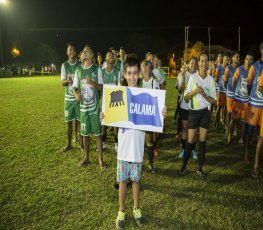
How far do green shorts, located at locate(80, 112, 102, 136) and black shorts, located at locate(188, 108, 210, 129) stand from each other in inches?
77.3

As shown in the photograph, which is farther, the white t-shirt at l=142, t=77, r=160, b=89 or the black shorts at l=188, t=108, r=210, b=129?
the white t-shirt at l=142, t=77, r=160, b=89

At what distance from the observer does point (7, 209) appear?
443 cm

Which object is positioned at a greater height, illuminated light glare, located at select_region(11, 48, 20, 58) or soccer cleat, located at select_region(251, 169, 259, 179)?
illuminated light glare, located at select_region(11, 48, 20, 58)

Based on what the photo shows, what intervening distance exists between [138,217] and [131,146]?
3.53 ft

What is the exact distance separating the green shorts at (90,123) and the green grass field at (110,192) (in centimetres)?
80

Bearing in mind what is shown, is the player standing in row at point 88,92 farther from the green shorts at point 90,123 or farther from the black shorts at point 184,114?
the black shorts at point 184,114

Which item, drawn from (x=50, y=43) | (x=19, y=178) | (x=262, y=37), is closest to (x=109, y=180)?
(x=19, y=178)

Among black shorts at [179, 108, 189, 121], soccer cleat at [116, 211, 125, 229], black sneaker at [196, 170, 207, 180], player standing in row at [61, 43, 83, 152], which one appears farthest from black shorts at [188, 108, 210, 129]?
player standing in row at [61, 43, 83, 152]

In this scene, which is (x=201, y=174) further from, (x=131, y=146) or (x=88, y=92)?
(x=88, y=92)

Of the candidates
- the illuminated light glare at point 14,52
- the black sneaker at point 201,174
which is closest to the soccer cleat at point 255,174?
the black sneaker at point 201,174

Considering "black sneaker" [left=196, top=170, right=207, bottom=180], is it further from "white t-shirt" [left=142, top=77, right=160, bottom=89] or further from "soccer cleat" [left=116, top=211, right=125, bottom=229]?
"soccer cleat" [left=116, top=211, right=125, bottom=229]

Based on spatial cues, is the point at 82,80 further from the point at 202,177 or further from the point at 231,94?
the point at 231,94

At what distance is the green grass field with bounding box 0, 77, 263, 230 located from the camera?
4.20 metres

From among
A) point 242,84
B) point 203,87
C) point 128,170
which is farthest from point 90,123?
point 242,84
